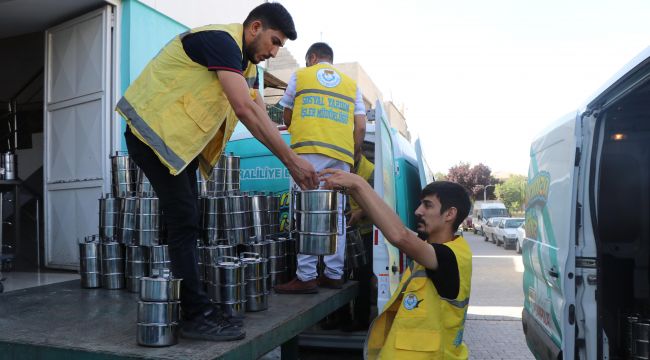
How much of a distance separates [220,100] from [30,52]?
8.46m

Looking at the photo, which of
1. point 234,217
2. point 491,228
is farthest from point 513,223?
point 234,217

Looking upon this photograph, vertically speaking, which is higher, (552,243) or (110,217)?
(110,217)

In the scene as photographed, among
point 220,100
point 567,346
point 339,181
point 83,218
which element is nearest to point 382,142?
point 339,181

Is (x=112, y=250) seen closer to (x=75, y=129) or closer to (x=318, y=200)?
(x=318, y=200)

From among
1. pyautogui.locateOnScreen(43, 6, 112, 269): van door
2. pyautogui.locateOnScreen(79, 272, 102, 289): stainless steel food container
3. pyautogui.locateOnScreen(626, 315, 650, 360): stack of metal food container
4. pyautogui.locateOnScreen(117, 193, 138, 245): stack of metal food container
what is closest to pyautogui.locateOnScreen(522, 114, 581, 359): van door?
pyautogui.locateOnScreen(626, 315, 650, 360): stack of metal food container

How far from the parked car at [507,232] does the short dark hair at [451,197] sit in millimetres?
24249

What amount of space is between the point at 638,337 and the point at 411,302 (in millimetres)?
2310

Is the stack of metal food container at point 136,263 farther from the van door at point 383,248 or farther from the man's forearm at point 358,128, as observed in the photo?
the man's forearm at point 358,128

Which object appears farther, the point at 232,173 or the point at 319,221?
the point at 232,173

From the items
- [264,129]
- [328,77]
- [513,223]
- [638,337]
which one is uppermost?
[328,77]

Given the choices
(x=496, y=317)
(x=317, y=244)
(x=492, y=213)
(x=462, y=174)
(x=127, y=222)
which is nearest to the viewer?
(x=317, y=244)

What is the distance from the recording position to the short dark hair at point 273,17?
276 cm

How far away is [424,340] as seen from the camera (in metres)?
2.49

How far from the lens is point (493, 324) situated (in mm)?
8047
